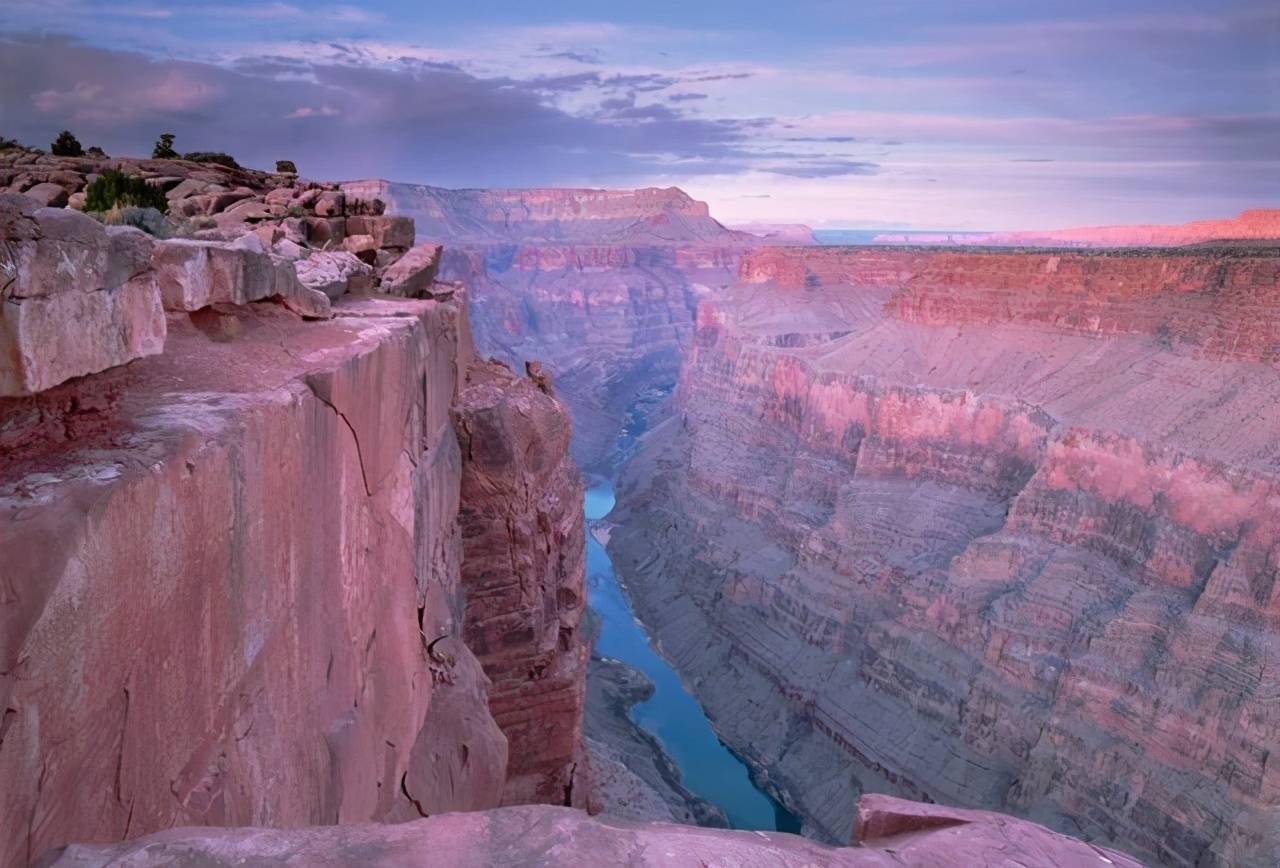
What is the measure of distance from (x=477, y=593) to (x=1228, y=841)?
15.4m

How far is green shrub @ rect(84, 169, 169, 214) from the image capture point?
9.70m

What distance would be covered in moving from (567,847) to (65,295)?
221 cm

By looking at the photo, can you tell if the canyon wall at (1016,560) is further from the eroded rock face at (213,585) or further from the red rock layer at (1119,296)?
the eroded rock face at (213,585)

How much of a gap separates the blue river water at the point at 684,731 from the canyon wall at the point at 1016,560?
1.85 ft

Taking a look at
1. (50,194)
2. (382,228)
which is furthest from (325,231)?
(50,194)

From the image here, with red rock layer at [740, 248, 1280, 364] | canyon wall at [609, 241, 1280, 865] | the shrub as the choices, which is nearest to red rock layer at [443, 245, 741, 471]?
canyon wall at [609, 241, 1280, 865]

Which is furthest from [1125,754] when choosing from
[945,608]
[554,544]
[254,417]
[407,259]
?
[254,417]

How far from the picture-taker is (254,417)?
3197 millimetres

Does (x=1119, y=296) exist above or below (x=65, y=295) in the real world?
above

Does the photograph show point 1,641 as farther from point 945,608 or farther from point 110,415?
point 945,608

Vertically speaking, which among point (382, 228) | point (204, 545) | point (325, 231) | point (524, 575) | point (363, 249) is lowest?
point (524, 575)

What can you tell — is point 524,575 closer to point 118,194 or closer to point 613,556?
point 118,194

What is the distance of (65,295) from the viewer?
8.38ft

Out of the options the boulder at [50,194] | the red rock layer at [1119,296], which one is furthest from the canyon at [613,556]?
the boulder at [50,194]
